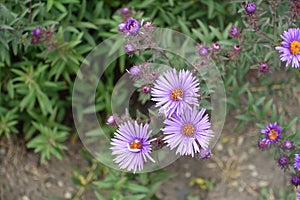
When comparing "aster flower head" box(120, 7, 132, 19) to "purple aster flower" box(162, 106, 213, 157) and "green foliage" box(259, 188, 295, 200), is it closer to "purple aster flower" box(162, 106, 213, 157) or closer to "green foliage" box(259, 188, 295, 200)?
"purple aster flower" box(162, 106, 213, 157)

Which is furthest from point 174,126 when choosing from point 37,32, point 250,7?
point 37,32

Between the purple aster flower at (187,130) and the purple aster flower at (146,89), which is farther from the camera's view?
the purple aster flower at (146,89)

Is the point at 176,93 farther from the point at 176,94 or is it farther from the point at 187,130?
the point at 187,130

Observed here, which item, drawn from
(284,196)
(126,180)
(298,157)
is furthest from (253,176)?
(298,157)

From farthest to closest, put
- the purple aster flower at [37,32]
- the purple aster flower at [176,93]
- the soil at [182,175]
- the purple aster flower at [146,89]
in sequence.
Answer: the soil at [182,175] < the purple aster flower at [37,32] < the purple aster flower at [146,89] < the purple aster flower at [176,93]

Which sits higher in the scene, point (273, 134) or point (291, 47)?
point (291, 47)

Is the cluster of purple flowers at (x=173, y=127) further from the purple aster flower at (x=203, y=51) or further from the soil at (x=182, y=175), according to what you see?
the soil at (x=182, y=175)

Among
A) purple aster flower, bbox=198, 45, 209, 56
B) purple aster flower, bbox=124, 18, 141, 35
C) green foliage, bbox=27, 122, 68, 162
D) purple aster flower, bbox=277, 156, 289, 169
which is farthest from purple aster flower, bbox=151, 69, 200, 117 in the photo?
green foliage, bbox=27, 122, 68, 162

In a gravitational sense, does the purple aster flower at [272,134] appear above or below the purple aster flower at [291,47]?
below

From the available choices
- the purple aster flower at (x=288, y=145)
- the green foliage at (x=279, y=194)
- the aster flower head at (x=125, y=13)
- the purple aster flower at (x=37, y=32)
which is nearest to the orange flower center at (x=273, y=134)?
the purple aster flower at (x=288, y=145)
